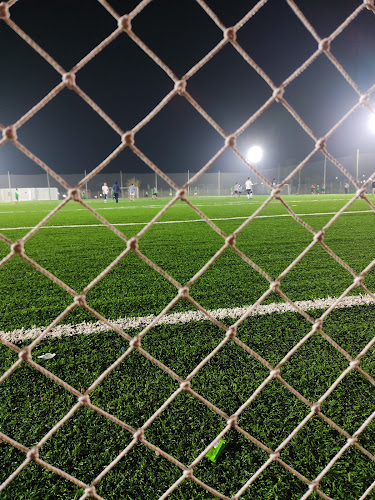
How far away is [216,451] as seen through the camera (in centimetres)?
104

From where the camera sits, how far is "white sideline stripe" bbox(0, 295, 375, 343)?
5.80 feet

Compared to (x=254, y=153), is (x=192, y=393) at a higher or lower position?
lower

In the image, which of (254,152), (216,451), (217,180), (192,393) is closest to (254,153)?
(254,152)

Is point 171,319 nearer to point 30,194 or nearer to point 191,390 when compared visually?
point 191,390

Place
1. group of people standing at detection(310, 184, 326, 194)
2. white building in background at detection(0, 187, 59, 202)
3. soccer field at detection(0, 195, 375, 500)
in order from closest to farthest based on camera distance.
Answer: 1. soccer field at detection(0, 195, 375, 500)
2. white building in background at detection(0, 187, 59, 202)
3. group of people standing at detection(310, 184, 326, 194)

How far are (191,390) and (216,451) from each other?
0.98 ft

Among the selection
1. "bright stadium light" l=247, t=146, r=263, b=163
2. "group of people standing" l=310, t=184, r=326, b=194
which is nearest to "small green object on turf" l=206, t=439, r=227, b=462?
"group of people standing" l=310, t=184, r=326, b=194

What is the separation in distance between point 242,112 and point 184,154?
9.88 metres

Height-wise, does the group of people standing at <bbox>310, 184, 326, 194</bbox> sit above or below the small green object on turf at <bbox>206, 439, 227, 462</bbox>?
below

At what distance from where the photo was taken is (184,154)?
4984 cm

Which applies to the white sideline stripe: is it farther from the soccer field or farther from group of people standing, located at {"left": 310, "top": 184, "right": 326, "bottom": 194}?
group of people standing, located at {"left": 310, "top": 184, "right": 326, "bottom": 194}

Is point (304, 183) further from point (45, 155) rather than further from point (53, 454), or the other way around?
point (53, 454)

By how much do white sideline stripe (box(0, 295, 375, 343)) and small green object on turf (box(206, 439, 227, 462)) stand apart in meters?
0.86

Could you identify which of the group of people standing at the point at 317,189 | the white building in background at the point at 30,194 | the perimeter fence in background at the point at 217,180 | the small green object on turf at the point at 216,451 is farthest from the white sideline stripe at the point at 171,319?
the group of people standing at the point at 317,189
